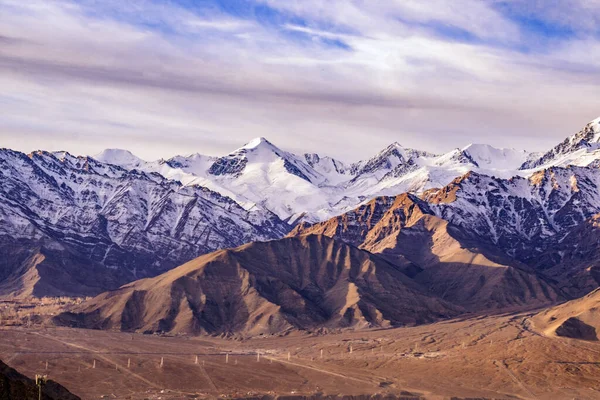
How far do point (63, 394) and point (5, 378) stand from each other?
2078 cm

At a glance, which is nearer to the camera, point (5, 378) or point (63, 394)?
point (5, 378)

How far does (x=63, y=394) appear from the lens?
14550 centimetres

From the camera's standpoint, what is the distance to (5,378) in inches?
4946
